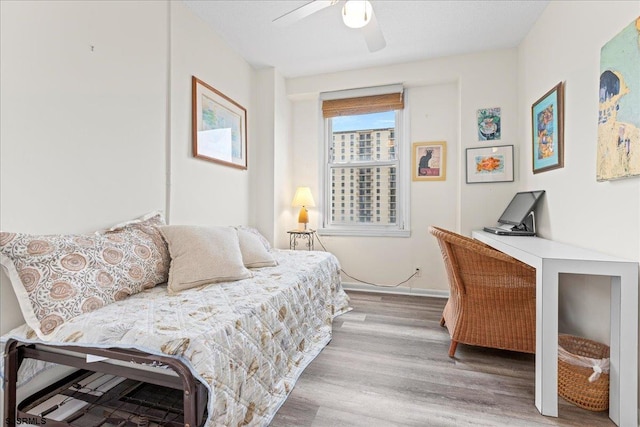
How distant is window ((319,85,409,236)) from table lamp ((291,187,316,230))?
0.88ft

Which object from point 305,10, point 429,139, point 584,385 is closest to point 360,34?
point 305,10

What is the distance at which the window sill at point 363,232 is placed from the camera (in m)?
3.59

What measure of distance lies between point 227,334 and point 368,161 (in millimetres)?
2949

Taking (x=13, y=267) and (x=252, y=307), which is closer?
(x=13, y=267)

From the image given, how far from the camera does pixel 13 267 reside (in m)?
1.28

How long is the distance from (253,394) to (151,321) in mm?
539

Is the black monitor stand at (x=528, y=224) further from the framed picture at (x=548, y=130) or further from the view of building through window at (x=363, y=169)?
the view of building through window at (x=363, y=169)

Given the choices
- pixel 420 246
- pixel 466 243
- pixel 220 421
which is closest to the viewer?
pixel 220 421

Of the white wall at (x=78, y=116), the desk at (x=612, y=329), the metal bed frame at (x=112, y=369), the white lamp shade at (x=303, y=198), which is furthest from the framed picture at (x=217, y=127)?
the desk at (x=612, y=329)

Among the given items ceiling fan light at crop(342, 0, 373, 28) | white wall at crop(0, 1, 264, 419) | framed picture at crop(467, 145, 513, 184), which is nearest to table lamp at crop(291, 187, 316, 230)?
white wall at crop(0, 1, 264, 419)

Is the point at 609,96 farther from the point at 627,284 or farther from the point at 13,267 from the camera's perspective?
the point at 13,267

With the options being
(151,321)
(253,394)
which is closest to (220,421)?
(253,394)

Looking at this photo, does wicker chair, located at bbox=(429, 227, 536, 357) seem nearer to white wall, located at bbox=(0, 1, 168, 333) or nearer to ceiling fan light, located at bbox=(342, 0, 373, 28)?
ceiling fan light, located at bbox=(342, 0, 373, 28)

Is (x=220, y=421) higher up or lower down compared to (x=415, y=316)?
higher up
